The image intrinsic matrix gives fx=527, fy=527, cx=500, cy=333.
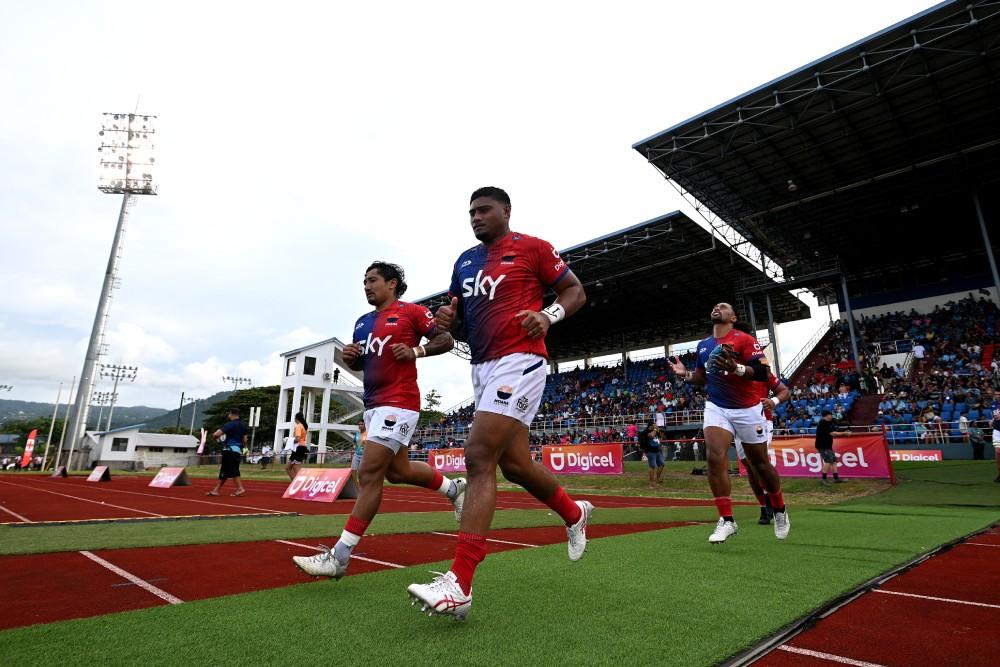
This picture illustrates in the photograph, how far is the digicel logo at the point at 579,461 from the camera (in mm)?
17792

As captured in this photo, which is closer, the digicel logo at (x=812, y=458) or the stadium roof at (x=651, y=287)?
the digicel logo at (x=812, y=458)

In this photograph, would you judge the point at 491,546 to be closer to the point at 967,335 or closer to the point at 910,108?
the point at 910,108

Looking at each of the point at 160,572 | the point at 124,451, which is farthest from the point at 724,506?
the point at 124,451

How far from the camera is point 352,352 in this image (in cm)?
413

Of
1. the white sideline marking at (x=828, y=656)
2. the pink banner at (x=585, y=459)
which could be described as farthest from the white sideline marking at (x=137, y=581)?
the pink banner at (x=585, y=459)

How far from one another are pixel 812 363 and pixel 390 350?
1397 inches

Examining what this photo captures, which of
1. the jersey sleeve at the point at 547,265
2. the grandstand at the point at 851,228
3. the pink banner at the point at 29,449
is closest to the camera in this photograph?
the jersey sleeve at the point at 547,265

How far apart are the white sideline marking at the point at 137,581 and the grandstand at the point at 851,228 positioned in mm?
22735

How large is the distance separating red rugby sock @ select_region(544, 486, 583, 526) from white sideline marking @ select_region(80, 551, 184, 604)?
6.88 ft

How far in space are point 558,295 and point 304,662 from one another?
2224 millimetres

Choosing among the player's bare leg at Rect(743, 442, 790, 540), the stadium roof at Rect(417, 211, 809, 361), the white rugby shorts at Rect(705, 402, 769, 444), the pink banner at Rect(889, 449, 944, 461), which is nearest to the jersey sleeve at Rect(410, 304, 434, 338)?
the white rugby shorts at Rect(705, 402, 769, 444)

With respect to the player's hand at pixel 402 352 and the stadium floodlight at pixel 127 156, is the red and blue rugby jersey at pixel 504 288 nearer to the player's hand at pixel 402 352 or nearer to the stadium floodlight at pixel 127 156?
the player's hand at pixel 402 352

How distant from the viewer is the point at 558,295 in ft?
10.6

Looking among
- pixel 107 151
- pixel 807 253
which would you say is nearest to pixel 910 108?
pixel 807 253
